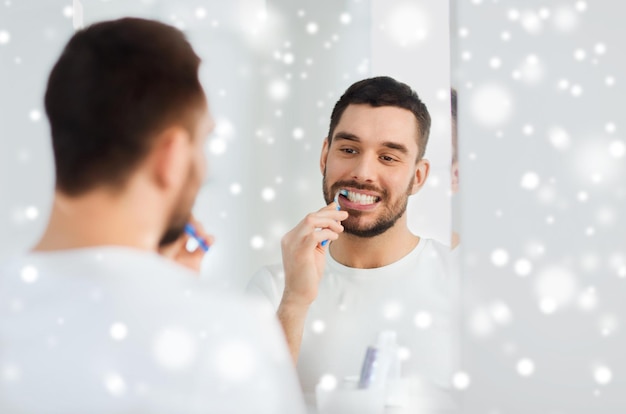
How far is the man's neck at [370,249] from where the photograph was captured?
942mm

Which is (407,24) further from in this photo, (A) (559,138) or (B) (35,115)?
(B) (35,115)

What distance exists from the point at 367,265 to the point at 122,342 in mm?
416

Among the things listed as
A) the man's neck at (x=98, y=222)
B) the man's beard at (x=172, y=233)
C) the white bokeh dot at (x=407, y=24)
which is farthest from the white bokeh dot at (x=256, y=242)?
the white bokeh dot at (x=407, y=24)

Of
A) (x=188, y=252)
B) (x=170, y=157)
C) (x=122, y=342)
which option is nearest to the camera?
(x=122, y=342)

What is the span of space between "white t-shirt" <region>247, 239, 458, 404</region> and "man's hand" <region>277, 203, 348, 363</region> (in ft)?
0.04

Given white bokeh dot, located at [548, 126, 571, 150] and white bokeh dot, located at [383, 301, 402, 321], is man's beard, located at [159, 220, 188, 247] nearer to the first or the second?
white bokeh dot, located at [383, 301, 402, 321]

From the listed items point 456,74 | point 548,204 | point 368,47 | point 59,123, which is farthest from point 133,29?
point 548,204

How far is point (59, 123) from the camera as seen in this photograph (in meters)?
0.74

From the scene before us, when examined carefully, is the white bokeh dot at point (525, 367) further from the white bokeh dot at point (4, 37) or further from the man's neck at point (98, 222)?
the white bokeh dot at point (4, 37)

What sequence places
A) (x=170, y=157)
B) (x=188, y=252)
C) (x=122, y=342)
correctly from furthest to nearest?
1. (x=188, y=252)
2. (x=170, y=157)
3. (x=122, y=342)

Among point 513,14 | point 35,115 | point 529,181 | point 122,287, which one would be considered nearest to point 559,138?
point 529,181

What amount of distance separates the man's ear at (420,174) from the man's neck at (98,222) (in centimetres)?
38

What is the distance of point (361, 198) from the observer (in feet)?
Answer: 3.17

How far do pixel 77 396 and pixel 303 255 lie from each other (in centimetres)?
39
